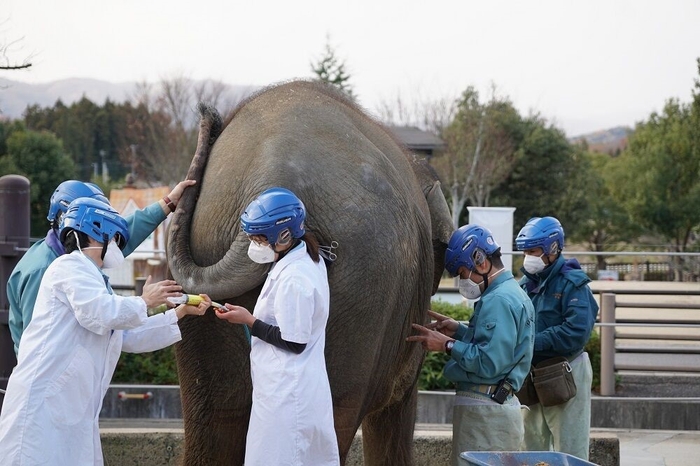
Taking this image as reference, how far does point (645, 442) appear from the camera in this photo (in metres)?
9.45

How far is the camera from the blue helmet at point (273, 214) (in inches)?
151

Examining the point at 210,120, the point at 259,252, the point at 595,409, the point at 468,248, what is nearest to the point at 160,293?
the point at 259,252

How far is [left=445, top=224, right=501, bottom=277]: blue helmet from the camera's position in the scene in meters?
A: 5.14

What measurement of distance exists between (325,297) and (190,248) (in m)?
0.64

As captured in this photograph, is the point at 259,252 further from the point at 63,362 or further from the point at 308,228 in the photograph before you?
the point at 63,362

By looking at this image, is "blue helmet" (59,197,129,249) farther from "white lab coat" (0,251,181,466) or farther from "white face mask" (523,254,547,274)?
"white face mask" (523,254,547,274)

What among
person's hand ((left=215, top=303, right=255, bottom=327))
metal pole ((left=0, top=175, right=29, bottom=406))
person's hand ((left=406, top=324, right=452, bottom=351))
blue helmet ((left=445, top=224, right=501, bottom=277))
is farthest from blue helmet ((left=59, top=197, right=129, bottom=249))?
metal pole ((left=0, top=175, right=29, bottom=406))

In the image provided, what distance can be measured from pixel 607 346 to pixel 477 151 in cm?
2691

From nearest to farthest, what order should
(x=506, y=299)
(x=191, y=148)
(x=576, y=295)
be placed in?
(x=506, y=299), (x=576, y=295), (x=191, y=148)

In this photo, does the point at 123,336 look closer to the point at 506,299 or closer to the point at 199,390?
the point at 199,390

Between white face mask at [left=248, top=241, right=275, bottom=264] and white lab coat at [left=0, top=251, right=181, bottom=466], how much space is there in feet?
1.46

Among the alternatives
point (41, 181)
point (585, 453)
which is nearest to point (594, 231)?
point (41, 181)

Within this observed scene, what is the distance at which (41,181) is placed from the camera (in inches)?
1540

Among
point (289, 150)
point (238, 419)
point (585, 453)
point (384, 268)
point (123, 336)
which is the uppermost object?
point (289, 150)
